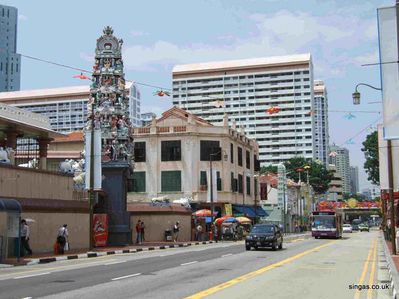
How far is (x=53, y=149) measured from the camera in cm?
6588

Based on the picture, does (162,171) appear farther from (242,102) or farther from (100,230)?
(242,102)

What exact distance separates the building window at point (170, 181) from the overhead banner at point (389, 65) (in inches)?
2064

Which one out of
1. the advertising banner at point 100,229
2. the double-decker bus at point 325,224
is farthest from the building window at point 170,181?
the advertising banner at point 100,229

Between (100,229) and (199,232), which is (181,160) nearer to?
(199,232)

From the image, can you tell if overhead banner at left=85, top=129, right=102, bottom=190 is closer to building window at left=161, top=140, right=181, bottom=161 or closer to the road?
the road

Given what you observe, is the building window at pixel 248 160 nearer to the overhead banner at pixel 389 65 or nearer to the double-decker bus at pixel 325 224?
the double-decker bus at pixel 325 224

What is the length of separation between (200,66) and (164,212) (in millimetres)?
96518

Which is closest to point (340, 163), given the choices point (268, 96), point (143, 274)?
point (268, 96)

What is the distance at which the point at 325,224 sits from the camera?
184 ft

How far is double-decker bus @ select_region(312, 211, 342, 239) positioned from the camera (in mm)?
55562

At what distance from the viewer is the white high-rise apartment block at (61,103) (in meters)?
134

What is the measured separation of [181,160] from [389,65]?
52.4 m

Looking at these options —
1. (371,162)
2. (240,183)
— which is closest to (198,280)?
(240,183)

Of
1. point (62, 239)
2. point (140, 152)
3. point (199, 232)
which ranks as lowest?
point (199, 232)
